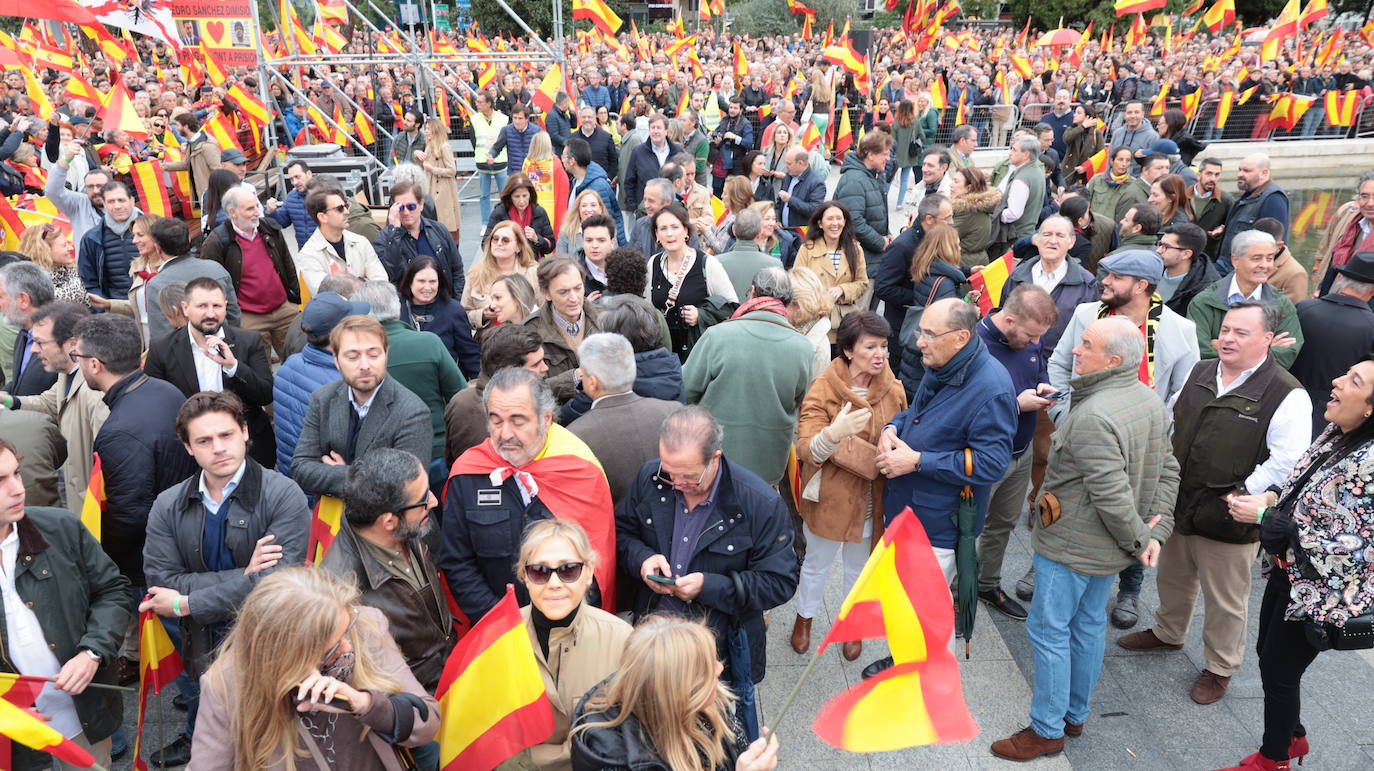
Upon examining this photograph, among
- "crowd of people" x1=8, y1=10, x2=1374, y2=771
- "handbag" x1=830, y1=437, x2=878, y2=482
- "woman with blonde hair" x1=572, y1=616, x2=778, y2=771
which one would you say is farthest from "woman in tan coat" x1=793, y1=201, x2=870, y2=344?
"woman with blonde hair" x1=572, y1=616, x2=778, y2=771

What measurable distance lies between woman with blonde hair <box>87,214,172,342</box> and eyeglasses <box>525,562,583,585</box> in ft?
14.1

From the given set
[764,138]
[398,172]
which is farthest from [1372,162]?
[398,172]

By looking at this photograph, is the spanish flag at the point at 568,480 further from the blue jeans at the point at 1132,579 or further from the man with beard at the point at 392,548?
the blue jeans at the point at 1132,579

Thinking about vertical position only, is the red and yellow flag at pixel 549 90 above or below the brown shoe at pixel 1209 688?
above

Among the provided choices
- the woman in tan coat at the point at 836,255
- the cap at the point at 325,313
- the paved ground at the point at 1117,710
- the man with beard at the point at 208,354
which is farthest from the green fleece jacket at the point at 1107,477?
the man with beard at the point at 208,354

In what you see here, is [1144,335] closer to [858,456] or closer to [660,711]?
[858,456]

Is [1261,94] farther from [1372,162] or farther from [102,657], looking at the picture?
[102,657]

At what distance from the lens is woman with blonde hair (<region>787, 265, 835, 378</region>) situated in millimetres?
5566

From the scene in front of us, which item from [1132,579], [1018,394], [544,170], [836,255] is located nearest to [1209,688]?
[1132,579]

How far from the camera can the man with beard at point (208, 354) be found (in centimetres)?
466

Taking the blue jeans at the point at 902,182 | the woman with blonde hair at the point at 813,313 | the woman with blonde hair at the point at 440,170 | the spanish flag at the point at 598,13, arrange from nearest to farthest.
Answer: the woman with blonde hair at the point at 813,313, the woman with blonde hair at the point at 440,170, the spanish flag at the point at 598,13, the blue jeans at the point at 902,182

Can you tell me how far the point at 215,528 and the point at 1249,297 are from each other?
213 inches

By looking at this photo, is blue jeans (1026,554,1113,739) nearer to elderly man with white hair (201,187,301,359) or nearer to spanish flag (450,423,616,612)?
spanish flag (450,423,616,612)

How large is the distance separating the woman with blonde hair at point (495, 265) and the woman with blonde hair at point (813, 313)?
5.91ft
